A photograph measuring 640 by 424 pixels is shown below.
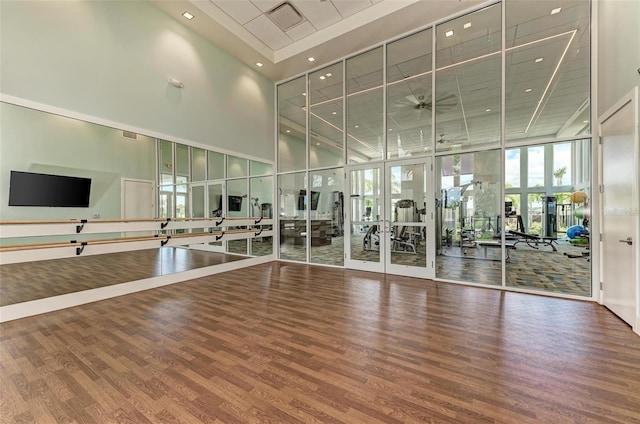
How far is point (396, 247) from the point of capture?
5.57m

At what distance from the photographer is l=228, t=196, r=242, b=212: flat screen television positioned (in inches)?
256

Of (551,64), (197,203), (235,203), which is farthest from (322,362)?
(551,64)

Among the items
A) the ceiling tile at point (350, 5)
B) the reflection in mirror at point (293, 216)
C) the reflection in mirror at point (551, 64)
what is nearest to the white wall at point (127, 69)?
the reflection in mirror at point (293, 216)

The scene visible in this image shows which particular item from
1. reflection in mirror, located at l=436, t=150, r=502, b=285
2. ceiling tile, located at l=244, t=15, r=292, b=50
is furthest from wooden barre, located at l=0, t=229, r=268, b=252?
reflection in mirror, located at l=436, t=150, r=502, b=285

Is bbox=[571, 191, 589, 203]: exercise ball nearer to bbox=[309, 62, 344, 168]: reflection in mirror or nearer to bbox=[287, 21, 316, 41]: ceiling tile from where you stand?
bbox=[309, 62, 344, 168]: reflection in mirror

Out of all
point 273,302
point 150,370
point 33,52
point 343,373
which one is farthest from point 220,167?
point 343,373

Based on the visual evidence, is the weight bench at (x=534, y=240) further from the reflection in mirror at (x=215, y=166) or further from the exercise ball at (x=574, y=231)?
the reflection in mirror at (x=215, y=166)

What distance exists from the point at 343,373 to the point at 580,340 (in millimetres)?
2534

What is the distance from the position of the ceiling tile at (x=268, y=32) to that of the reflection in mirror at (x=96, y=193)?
117 inches

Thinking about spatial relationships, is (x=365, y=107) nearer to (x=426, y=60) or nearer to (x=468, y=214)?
(x=426, y=60)

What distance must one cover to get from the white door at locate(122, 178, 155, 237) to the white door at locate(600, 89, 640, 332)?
6.74 metres

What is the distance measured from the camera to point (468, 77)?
5.30 m

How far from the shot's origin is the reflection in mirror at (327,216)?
648cm

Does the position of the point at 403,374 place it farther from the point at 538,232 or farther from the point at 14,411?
the point at 538,232
